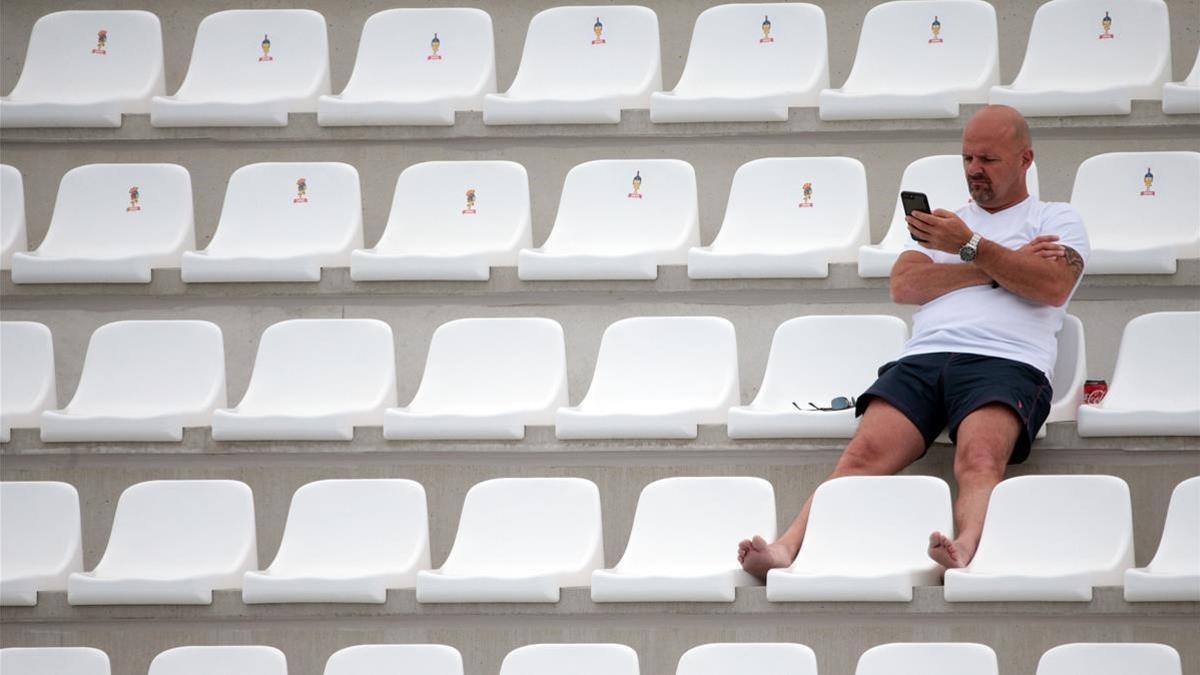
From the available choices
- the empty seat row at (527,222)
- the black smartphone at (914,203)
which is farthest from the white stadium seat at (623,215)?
the black smartphone at (914,203)

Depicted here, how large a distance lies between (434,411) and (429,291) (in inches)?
14.8

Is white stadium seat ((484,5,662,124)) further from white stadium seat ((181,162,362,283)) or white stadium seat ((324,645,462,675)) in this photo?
white stadium seat ((324,645,462,675))

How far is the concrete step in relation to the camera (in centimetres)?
337

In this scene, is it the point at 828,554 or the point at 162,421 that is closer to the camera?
the point at 828,554

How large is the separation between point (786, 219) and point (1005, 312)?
2.88 ft

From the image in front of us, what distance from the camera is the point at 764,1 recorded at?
5.38 meters

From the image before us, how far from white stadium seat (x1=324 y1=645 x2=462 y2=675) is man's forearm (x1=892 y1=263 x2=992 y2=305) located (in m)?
1.13

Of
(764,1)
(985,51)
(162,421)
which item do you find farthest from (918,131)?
(162,421)

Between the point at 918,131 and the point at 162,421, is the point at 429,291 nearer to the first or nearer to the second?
the point at 162,421

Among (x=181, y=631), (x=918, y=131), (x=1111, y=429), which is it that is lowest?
(x=181, y=631)

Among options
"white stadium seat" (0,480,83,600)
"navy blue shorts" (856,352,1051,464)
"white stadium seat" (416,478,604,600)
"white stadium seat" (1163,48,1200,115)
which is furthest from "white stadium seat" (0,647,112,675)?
"white stadium seat" (1163,48,1200,115)

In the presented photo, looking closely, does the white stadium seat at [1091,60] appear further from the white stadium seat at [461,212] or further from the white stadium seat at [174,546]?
the white stadium seat at [174,546]

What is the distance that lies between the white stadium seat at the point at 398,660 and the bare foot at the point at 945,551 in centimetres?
81

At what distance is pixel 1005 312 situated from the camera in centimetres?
362
